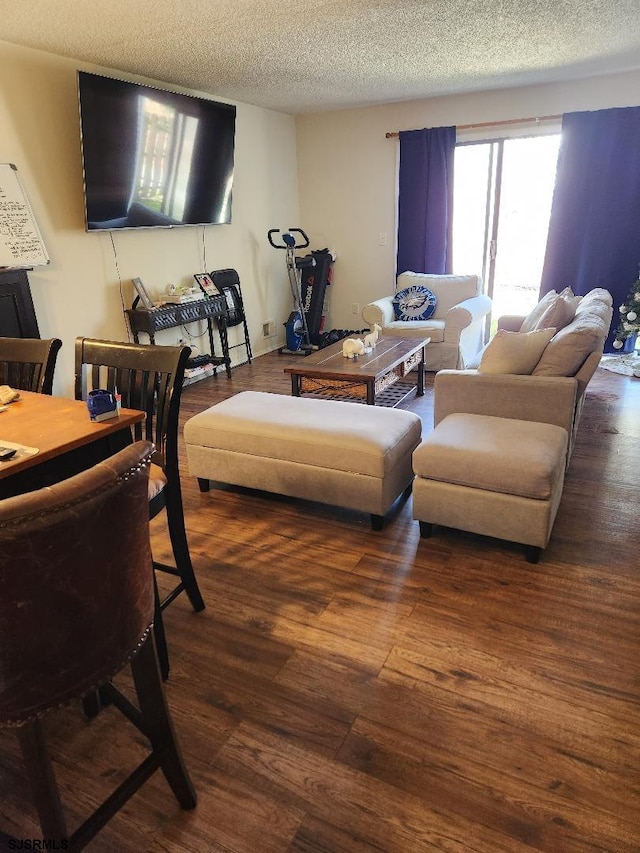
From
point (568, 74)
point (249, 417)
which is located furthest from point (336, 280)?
point (249, 417)

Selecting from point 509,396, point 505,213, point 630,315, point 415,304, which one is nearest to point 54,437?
point 509,396

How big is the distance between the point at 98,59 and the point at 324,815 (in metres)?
4.46

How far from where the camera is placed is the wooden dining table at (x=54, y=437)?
1.40m

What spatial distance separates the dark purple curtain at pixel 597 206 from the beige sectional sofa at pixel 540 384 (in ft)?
8.88

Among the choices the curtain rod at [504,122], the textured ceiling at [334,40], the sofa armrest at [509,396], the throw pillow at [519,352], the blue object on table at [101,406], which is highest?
the textured ceiling at [334,40]

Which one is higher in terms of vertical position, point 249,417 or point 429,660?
point 249,417

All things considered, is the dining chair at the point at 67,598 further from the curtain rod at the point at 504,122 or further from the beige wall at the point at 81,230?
the curtain rod at the point at 504,122

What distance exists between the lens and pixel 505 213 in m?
5.63

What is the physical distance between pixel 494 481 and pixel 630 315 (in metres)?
3.53

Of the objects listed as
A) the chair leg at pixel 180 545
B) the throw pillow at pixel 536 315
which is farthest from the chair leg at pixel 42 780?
the throw pillow at pixel 536 315

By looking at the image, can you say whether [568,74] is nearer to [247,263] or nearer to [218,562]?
[247,263]

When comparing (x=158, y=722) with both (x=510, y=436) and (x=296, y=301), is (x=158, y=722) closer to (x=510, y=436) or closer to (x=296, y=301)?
(x=510, y=436)

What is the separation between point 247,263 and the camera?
5.78 meters

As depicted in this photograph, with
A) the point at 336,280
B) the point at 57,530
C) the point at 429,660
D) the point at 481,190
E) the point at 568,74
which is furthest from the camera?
the point at 336,280
